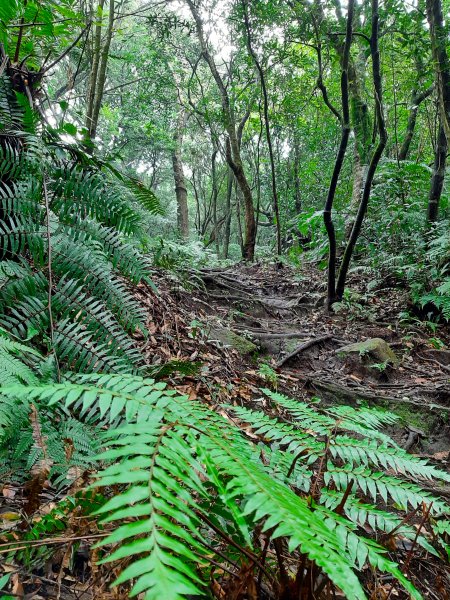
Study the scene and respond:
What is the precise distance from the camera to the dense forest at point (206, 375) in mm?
876

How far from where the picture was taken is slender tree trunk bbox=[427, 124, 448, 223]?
598 centimetres

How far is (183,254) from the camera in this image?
555 centimetres

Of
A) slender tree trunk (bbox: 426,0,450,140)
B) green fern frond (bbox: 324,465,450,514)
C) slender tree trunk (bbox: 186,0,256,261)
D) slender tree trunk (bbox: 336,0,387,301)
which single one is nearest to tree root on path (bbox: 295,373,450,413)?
slender tree trunk (bbox: 336,0,387,301)

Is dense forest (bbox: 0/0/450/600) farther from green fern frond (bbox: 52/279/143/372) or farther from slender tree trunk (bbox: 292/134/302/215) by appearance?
slender tree trunk (bbox: 292/134/302/215)

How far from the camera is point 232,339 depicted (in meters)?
4.30

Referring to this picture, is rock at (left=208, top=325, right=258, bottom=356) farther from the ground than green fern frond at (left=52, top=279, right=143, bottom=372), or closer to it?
closer to it

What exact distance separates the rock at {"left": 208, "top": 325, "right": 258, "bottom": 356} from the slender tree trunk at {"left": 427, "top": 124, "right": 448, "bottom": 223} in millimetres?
4241

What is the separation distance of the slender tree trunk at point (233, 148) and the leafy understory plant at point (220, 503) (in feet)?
28.2

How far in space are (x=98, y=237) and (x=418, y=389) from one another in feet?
11.8

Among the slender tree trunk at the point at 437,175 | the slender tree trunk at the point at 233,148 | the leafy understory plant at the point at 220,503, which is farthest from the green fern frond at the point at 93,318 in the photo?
the slender tree trunk at the point at 233,148

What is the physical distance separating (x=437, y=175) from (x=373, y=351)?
345 cm

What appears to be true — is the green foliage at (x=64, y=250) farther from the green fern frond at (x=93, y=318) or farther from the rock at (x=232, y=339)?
the rock at (x=232, y=339)

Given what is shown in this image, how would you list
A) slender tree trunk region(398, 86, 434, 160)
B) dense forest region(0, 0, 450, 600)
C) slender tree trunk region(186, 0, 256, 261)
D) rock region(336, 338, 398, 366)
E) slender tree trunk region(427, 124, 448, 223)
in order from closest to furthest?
dense forest region(0, 0, 450, 600), rock region(336, 338, 398, 366), slender tree trunk region(427, 124, 448, 223), slender tree trunk region(398, 86, 434, 160), slender tree trunk region(186, 0, 256, 261)

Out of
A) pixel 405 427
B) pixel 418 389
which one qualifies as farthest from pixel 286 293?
pixel 405 427
